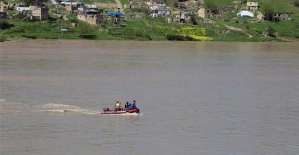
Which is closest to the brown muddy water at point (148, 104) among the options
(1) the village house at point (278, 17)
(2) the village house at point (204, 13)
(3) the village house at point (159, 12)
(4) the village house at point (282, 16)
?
(3) the village house at point (159, 12)

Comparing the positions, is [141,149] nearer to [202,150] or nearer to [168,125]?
[202,150]

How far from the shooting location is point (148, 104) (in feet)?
96.9

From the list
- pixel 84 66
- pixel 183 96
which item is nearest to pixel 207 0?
pixel 84 66

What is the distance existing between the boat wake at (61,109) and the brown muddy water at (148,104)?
40 mm

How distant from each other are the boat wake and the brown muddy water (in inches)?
1.6

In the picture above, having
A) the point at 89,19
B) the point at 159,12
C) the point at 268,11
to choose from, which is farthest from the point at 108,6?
the point at 268,11

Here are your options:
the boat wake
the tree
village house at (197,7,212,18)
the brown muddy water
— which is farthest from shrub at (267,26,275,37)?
the boat wake

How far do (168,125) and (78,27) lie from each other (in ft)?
171

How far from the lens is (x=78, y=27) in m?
75.8

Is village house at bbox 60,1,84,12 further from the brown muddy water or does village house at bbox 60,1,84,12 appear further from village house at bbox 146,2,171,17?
the brown muddy water

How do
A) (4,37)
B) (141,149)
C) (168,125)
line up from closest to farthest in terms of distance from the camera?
(141,149) → (168,125) → (4,37)

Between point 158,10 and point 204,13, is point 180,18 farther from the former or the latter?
point 204,13

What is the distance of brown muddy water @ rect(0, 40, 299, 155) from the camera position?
21.7 m

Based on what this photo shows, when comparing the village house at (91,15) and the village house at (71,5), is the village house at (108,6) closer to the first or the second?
the village house at (71,5)
